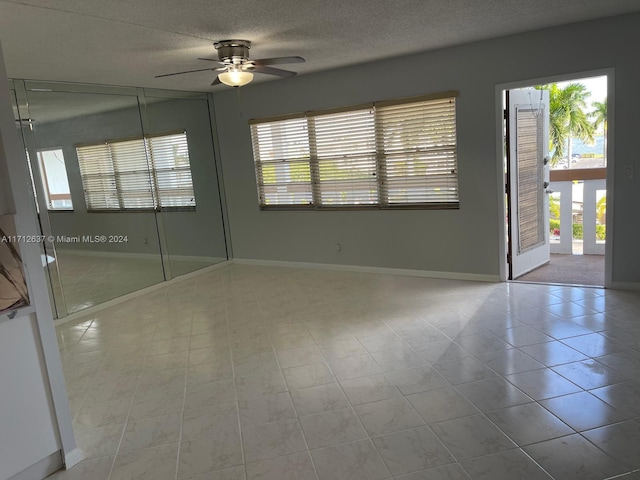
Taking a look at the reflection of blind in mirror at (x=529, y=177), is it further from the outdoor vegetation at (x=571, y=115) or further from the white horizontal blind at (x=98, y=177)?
the white horizontal blind at (x=98, y=177)

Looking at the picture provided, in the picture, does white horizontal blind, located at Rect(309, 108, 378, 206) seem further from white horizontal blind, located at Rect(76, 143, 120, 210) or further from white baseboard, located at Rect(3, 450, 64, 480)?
white baseboard, located at Rect(3, 450, 64, 480)

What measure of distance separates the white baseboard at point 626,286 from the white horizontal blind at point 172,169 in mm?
4715

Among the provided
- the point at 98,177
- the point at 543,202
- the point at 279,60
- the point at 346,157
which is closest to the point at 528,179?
the point at 543,202

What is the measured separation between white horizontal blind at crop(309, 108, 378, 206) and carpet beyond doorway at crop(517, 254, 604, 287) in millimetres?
1968

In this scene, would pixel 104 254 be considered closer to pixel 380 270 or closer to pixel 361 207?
pixel 361 207

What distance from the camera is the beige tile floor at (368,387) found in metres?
2.11

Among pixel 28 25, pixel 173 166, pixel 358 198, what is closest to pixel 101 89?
pixel 173 166

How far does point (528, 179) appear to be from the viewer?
489 cm

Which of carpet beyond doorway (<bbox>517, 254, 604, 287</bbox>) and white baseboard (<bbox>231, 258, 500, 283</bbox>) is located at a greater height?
white baseboard (<bbox>231, 258, 500, 283</bbox>)

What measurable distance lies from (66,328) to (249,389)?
237 cm

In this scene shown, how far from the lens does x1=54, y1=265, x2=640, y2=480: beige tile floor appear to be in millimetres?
2105

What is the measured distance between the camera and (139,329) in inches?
161

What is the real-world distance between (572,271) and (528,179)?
3.68ft

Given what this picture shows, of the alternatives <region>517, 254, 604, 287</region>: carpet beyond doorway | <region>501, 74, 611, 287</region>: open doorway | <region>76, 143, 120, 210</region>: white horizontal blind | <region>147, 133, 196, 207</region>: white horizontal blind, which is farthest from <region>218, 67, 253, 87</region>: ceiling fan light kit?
<region>517, 254, 604, 287</region>: carpet beyond doorway
